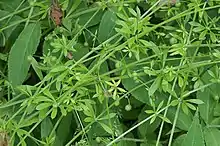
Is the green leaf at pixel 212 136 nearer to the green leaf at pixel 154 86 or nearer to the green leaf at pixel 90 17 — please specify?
the green leaf at pixel 154 86

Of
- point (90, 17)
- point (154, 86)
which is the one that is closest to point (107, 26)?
point (90, 17)

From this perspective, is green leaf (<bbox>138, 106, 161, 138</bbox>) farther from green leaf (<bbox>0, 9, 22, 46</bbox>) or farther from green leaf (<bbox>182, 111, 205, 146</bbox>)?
green leaf (<bbox>0, 9, 22, 46</bbox>)

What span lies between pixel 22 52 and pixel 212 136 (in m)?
0.35

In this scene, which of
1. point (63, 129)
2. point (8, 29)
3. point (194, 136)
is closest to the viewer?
point (194, 136)

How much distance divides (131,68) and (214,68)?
0.42ft

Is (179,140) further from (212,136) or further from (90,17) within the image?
(90,17)

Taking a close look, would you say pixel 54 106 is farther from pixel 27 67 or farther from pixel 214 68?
pixel 214 68

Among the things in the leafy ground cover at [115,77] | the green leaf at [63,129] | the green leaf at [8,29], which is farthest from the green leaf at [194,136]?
the green leaf at [8,29]

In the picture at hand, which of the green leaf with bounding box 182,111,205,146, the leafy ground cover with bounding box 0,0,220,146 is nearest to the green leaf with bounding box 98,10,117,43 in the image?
the leafy ground cover with bounding box 0,0,220,146

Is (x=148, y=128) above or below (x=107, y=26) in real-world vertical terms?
below

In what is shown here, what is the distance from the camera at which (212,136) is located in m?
0.81

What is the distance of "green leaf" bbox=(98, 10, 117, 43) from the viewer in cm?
90

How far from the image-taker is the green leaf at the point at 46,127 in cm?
85

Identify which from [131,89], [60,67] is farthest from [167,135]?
[60,67]
